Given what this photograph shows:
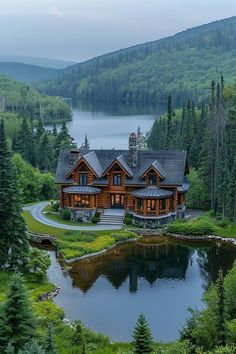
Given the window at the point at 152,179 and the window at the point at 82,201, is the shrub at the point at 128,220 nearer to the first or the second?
the window at the point at 152,179

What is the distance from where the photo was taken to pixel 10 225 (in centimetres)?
4147

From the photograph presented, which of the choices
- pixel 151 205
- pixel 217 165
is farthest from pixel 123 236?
pixel 217 165

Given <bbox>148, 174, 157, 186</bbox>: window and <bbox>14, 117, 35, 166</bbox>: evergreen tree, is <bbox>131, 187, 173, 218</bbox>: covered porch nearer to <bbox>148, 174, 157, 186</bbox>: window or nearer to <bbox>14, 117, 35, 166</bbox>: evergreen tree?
<bbox>148, 174, 157, 186</bbox>: window

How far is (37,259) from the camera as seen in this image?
41.7 m

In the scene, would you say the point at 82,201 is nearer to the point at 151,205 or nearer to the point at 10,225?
the point at 151,205

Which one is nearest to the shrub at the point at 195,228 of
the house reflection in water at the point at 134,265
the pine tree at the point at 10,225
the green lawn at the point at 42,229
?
the house reflection in water at the point at 134,265

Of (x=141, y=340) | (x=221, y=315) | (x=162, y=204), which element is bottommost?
(x=162, y=204)

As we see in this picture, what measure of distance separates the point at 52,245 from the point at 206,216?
18.9m

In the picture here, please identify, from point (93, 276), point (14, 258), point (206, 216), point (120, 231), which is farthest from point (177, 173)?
point (14, 258)

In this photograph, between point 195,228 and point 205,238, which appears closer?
point 205,238

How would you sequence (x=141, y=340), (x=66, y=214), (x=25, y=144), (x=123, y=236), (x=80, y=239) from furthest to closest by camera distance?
(x=25, y=144), (x=66, y=214), (x=123, y=236), (x=80, y=239), (x=141, y=340)

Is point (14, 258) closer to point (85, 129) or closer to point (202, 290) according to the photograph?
point (202, 290)

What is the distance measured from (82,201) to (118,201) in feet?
14.0

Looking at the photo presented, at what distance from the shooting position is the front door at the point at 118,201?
205ft
